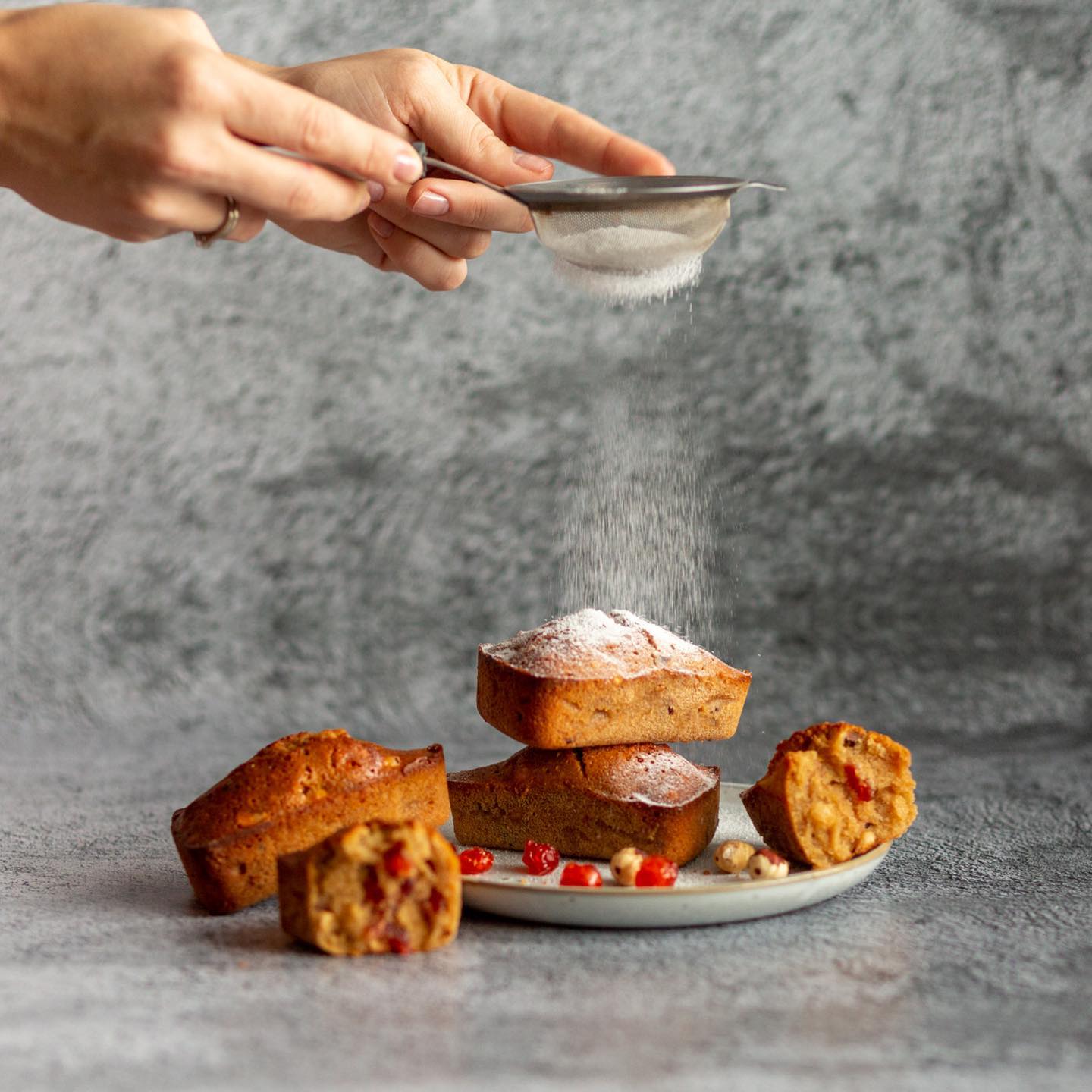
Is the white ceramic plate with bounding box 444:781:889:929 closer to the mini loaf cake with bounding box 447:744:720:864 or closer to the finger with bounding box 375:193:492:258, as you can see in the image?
the mini loaf cake with bounding box 447:744:720:864

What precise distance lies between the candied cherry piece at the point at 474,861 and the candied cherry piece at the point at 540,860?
0.19 feet

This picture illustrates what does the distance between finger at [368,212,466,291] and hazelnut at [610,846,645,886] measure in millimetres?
1234

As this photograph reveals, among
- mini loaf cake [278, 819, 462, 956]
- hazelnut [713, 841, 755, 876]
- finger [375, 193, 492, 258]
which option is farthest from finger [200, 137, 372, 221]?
hazelnut [713, 841, 755, 876]

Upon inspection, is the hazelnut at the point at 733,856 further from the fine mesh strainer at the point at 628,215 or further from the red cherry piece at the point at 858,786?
the fine mesh strainer at the point at 628,215

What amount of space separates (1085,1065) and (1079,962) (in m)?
0.36

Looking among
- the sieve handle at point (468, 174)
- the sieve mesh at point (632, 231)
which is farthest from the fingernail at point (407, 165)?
the sieve mesh at point (632, 231)

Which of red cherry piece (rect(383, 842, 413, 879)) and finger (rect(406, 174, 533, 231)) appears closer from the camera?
red cherry piece (rect(383, 842, 413, 879))

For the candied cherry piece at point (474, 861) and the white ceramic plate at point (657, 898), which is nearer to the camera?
the white ceramic plate at point (657, 898)

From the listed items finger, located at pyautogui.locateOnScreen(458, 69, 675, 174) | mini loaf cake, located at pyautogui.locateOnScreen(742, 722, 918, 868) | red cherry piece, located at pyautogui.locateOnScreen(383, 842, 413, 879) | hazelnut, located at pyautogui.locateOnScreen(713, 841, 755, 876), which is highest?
finger, located at pyautogui.locateOnScreen(458, 69, 675, 174)

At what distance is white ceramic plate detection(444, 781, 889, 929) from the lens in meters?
2.12

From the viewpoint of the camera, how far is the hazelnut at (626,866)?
7.28ft

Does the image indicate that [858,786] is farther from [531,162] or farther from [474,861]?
[531,162]

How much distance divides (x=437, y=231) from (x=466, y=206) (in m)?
0.21

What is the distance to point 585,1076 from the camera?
1705 mm
